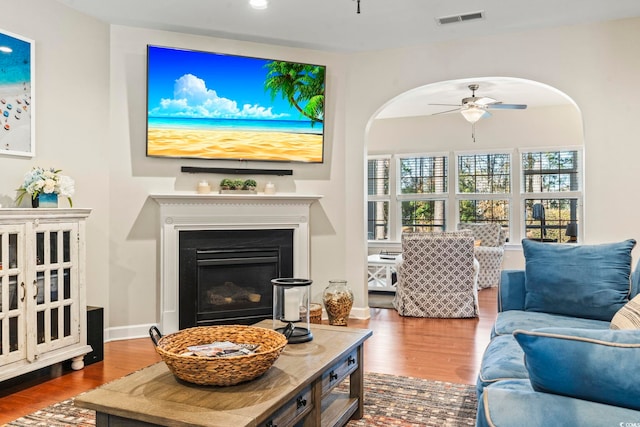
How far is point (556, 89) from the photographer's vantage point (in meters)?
4.62

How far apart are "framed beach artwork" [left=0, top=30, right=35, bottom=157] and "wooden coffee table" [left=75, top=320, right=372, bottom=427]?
2440 millimetres

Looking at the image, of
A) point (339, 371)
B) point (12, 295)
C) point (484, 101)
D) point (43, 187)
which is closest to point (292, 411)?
point (339, 371)

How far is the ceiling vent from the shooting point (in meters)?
4.34

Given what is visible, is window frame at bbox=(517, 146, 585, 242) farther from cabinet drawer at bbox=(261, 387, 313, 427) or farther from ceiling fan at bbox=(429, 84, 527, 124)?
cabinet drawer at bbox=(261, 387, 313, 427)

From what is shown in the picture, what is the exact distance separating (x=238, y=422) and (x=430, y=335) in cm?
341

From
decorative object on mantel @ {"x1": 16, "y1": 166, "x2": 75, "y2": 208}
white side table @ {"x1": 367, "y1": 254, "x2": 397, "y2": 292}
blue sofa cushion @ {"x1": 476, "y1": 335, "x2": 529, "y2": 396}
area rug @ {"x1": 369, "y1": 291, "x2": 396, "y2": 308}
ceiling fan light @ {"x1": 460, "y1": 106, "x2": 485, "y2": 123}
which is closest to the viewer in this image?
blue sofa cushion @ {"x1": 476, "y1": 335, "x2": 529, "y2": 396}

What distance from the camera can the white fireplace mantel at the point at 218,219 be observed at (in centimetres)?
462

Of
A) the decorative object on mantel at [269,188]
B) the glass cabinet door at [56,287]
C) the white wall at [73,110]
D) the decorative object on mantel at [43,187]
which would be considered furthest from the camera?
the decorative object on mantel at [269,188]

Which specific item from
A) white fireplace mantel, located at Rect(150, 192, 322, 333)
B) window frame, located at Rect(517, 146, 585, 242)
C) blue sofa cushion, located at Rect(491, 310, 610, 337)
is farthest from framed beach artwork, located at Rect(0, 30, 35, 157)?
window frame, located at Rect(517, 146, 585, 242)

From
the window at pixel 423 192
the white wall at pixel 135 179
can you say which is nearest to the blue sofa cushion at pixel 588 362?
the white wall at pixel 135 179

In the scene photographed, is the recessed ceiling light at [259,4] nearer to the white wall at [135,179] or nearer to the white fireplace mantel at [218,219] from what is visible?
the white wall at [135,179]

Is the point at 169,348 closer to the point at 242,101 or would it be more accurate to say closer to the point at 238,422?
the point at 238,422

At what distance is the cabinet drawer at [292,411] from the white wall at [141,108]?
2.91m

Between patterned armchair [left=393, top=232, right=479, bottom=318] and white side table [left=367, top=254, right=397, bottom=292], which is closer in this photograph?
patterned armchair [left=393, top=232, right=479, bottom=318]
